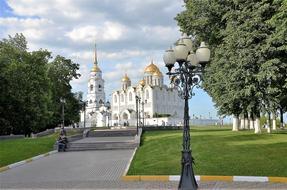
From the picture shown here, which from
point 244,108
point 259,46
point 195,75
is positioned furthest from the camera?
point 244,108

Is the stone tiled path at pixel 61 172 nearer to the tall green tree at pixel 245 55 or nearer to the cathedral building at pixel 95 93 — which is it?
the tall green tree at pixel 245 55

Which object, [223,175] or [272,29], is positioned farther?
[272,29]

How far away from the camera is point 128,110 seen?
130500mm

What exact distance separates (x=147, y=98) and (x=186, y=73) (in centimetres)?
11778

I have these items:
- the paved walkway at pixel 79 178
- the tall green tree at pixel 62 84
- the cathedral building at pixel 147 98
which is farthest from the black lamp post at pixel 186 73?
the cathedral building at pixel 147 98

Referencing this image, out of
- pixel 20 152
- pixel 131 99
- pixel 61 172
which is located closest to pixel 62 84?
pixel 20 152

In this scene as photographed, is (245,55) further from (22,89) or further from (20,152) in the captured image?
(22,89)

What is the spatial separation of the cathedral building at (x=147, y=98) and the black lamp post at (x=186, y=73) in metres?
111

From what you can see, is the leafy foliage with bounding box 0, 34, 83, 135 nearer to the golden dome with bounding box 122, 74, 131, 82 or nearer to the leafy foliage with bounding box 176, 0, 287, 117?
the leafy foliage with bounding box 176, 0, 287, 117

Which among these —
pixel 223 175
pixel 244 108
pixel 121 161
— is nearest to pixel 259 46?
pixel 244 108

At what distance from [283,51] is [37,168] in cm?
1496

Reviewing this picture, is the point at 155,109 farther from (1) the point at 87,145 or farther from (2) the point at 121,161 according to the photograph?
(2) the point at 121,161

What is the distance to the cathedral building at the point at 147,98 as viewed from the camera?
130875 mm

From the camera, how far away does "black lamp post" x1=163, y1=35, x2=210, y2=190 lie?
12.8 metres
